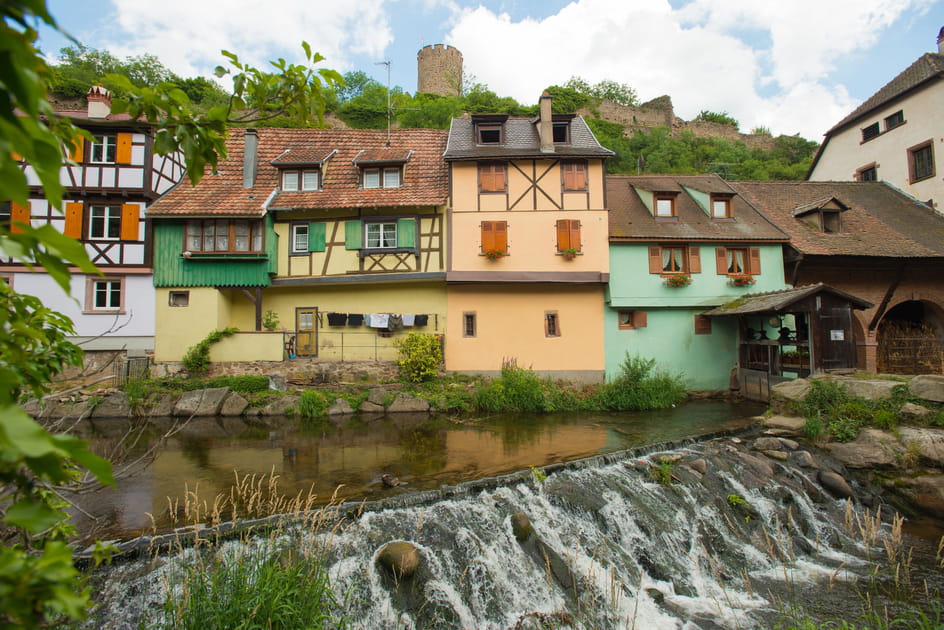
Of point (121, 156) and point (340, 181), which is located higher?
point (121, 156)

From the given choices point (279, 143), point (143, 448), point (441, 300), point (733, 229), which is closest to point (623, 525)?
point (143, 448)

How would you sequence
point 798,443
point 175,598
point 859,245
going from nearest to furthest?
point 175,598, point 798,443, point 859,245

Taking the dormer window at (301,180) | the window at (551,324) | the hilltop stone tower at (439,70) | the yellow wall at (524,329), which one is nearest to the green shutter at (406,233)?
the yellow wall at (524,329)

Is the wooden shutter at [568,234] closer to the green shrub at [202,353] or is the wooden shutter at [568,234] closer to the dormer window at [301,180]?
the dormer window at [301,180]

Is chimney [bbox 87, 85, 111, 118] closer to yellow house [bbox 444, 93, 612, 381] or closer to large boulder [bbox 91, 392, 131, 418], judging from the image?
large boulder [bbox 91, 392, 131, 418]

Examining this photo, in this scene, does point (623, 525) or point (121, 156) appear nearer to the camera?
point (623, 525)

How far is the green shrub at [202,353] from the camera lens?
1538 centimetres

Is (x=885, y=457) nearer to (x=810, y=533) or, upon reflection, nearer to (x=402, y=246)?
(x=810, y=533)

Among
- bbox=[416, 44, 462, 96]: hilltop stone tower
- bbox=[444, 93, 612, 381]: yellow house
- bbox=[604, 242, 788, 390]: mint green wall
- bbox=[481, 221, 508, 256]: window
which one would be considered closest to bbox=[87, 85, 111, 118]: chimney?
bbox=[444, 93, 612, 381]: yellow house

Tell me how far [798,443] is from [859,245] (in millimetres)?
10851

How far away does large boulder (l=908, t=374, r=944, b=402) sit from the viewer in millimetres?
9203

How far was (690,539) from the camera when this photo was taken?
6.80 meters

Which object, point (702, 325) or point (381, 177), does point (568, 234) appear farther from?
point (381, 177)

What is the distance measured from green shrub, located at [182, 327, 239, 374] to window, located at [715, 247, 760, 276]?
16.4 m
